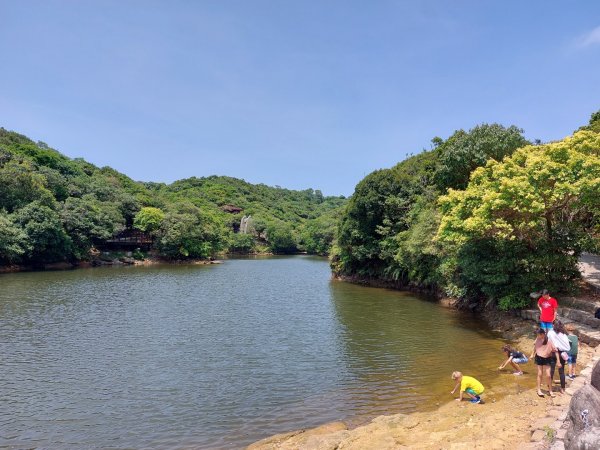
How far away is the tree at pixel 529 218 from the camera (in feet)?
52.6

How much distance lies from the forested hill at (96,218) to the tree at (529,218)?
166 feet

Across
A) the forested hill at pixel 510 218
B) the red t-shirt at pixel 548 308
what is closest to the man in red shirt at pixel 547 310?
the red t-shirt at pixel 548 308

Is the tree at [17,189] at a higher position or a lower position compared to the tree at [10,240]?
higher

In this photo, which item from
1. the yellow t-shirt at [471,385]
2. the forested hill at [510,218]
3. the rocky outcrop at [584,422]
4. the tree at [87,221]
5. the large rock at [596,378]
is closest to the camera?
the rocky outcrop at [584,422]

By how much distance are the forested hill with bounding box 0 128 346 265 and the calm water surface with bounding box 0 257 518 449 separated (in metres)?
29.1

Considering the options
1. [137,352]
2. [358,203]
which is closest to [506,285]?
[137,352]

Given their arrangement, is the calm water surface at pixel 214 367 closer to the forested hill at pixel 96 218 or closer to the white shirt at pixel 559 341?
the white shirt at pixel 559 341

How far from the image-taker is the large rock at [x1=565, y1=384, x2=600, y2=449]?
213 inches

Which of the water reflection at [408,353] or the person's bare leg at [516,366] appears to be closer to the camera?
the water reflection at [408,353]

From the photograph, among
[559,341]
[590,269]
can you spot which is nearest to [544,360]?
[559,341]

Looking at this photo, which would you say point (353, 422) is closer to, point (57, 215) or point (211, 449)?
point (211, 449)

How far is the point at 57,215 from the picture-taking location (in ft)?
182

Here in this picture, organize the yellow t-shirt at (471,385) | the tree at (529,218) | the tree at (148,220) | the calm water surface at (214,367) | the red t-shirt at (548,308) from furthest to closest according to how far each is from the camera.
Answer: the tree at (148,220), the tree at (529,218), the red t-shirt at (548,308), the yellow t-shirt at (471,385), the calm water surface at (214,367)

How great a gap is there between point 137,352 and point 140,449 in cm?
804
